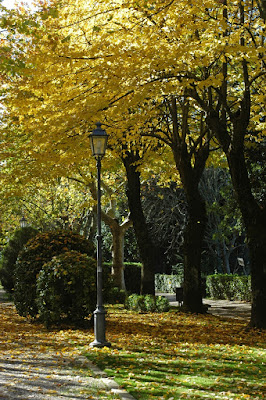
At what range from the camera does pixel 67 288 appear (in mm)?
12477

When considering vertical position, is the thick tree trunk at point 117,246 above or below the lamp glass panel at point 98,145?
below

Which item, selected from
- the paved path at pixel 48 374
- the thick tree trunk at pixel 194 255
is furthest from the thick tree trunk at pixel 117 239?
the paved path at pixel 48 374

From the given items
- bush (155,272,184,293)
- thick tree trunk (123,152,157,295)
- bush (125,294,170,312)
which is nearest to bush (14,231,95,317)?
bush (125,294,170,312)

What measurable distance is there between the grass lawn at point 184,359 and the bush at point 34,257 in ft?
7.39

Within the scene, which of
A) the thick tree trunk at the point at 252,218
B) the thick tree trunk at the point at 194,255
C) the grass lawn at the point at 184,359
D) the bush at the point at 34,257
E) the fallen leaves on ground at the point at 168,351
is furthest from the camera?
the thick tree trunk at the point at 194,255

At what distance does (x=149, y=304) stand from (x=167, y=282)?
52.0 feet

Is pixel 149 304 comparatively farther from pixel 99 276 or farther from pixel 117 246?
pixel 117 246

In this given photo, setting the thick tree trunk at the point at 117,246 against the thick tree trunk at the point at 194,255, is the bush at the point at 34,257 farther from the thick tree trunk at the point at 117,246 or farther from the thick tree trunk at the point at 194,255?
the thick tree trunk at the point at 117,246

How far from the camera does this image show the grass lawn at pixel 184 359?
671cm

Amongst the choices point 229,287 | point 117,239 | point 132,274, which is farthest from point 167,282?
point 117,239

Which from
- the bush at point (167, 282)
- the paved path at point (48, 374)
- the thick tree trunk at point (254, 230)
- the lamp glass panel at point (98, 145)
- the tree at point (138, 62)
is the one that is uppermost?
the tree at point (138, 62)

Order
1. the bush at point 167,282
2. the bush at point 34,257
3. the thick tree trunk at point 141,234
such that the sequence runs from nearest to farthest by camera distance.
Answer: the bush at point 34,257
the thick tree trunk at point 141,234
the bush at point 167,282

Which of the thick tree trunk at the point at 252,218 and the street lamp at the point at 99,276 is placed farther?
the thick tree trunk at the point at 252,218

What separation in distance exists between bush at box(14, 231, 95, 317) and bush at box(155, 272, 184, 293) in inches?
660
